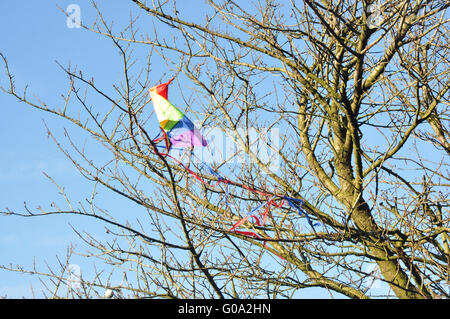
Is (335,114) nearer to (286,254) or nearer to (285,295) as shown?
(286,254)

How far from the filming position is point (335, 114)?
6.32 meters

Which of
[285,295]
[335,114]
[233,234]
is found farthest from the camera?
[335,114]

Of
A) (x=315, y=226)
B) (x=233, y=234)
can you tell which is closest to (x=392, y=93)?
(x=315, y=226)

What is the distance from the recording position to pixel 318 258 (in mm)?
5738

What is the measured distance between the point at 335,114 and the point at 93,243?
3438 mm
